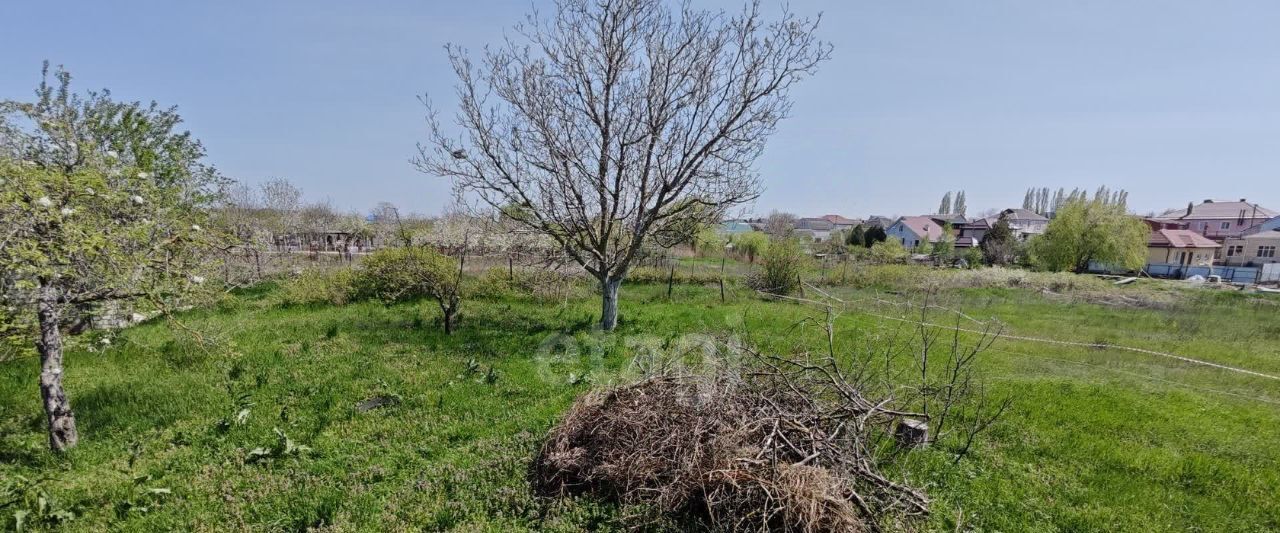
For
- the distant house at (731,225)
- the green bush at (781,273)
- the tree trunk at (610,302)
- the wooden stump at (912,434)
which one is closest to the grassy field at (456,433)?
the wooden stump at (912,434)

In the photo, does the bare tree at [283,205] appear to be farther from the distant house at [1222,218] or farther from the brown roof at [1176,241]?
the distant house at [1222,218]

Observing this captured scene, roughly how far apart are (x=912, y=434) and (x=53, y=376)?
8045 millimetres

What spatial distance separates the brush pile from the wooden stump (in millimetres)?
315

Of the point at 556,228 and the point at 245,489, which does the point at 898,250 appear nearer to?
the point at 556,228

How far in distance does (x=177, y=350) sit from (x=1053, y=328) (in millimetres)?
17631

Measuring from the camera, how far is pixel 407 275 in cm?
1196

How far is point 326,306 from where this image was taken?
1227 cm

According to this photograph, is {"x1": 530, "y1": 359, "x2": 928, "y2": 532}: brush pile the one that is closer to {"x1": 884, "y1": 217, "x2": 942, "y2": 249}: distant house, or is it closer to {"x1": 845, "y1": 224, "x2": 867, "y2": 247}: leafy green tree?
{"x1": 845, "y1": 224, "x2": 867, "y2": 247}: leafy green tree

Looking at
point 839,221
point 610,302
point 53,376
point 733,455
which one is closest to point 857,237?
point 610,302

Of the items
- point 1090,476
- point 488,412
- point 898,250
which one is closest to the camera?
point 1090,476

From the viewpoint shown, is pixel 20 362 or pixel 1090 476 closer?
pixel 1090 476

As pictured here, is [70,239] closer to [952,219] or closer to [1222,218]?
[952,219]

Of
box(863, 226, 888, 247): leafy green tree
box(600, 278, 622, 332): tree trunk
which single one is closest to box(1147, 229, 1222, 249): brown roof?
box(863, 226, 888, 247): leafy green tree

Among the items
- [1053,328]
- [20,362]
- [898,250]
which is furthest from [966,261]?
[20,362]
